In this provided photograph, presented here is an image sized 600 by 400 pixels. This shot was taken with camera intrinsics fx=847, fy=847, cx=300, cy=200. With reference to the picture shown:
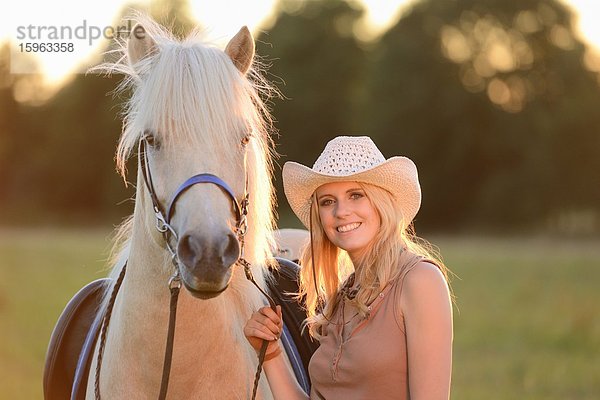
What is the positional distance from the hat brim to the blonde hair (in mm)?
36

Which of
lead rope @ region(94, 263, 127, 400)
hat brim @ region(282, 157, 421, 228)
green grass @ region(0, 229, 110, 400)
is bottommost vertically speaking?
green grass @ region(0, 229, 110, 400)

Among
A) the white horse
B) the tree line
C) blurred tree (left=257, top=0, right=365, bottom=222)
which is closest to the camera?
the white horse

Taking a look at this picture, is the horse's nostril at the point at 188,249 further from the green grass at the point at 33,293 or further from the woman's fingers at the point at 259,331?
the green grass at the point at 33,293

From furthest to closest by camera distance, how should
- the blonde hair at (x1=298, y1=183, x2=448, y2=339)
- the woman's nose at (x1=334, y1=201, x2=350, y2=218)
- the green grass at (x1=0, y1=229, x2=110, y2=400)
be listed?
1. the green grass at (x1=0, y1=229, x2=110, y2=400)
2. the woman's nose at (x1=334, y1=201, x2=350, y2=218)
3. the blonde hair at (x1=298, y1=183, x2=448, y2=339)

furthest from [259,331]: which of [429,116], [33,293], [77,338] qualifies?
[429,116]

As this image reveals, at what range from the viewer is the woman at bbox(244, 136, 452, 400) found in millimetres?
2885

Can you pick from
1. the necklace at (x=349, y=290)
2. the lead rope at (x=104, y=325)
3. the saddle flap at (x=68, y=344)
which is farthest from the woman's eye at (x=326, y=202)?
the saddle flap at (x=68, y=344)

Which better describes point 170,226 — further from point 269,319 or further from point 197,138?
point 269,319

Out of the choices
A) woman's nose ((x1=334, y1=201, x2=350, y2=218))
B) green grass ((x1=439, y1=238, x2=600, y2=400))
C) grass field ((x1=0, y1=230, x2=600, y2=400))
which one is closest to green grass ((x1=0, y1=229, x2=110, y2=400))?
grass field ((x1=0, y1=230, x2=600, y2=400))

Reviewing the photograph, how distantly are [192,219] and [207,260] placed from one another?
6.4 inches

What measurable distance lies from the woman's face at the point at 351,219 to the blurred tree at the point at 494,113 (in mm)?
30713

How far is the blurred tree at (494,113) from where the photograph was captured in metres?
33.3

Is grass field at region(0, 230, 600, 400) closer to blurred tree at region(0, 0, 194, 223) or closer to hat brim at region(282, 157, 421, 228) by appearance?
hat brim at region(282, 157, 421, 228)

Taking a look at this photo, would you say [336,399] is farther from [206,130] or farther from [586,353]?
[586,353]
